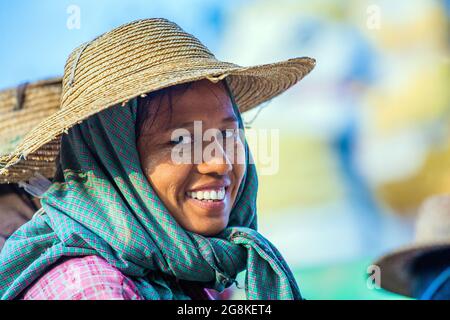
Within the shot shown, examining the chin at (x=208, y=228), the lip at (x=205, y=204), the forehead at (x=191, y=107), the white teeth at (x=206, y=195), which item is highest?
the forehead at (x=191, y=107)

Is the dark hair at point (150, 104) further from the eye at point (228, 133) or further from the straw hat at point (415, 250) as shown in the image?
the straw hat at point (415, 250)

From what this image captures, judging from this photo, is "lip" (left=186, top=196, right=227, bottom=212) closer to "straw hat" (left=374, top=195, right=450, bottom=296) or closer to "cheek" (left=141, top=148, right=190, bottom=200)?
"cheek" (left=141, top=148, right=190, bottom=200)

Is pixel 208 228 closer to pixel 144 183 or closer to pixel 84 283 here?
pixel 144 183

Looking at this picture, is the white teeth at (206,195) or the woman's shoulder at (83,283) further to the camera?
the white teeth at (206,195)

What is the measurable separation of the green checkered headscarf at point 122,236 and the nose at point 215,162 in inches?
6.5

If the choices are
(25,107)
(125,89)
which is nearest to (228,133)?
(125,89)

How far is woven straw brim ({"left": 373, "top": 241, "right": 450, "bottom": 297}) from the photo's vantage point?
296 cm

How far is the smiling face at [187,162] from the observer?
1.83 metres

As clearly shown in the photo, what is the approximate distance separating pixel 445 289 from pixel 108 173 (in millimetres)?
1360

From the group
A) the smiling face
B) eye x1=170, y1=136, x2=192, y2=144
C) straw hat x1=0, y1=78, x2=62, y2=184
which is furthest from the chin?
straw hat x1=0, y1=78, x2=62, y2=184

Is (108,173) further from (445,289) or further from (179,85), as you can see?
(445,289)

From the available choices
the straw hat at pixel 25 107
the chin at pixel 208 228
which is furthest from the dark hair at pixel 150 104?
the straw hat at pixel 25 107

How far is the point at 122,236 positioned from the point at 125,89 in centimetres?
40

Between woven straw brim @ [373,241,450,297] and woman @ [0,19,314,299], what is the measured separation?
4.16ft
